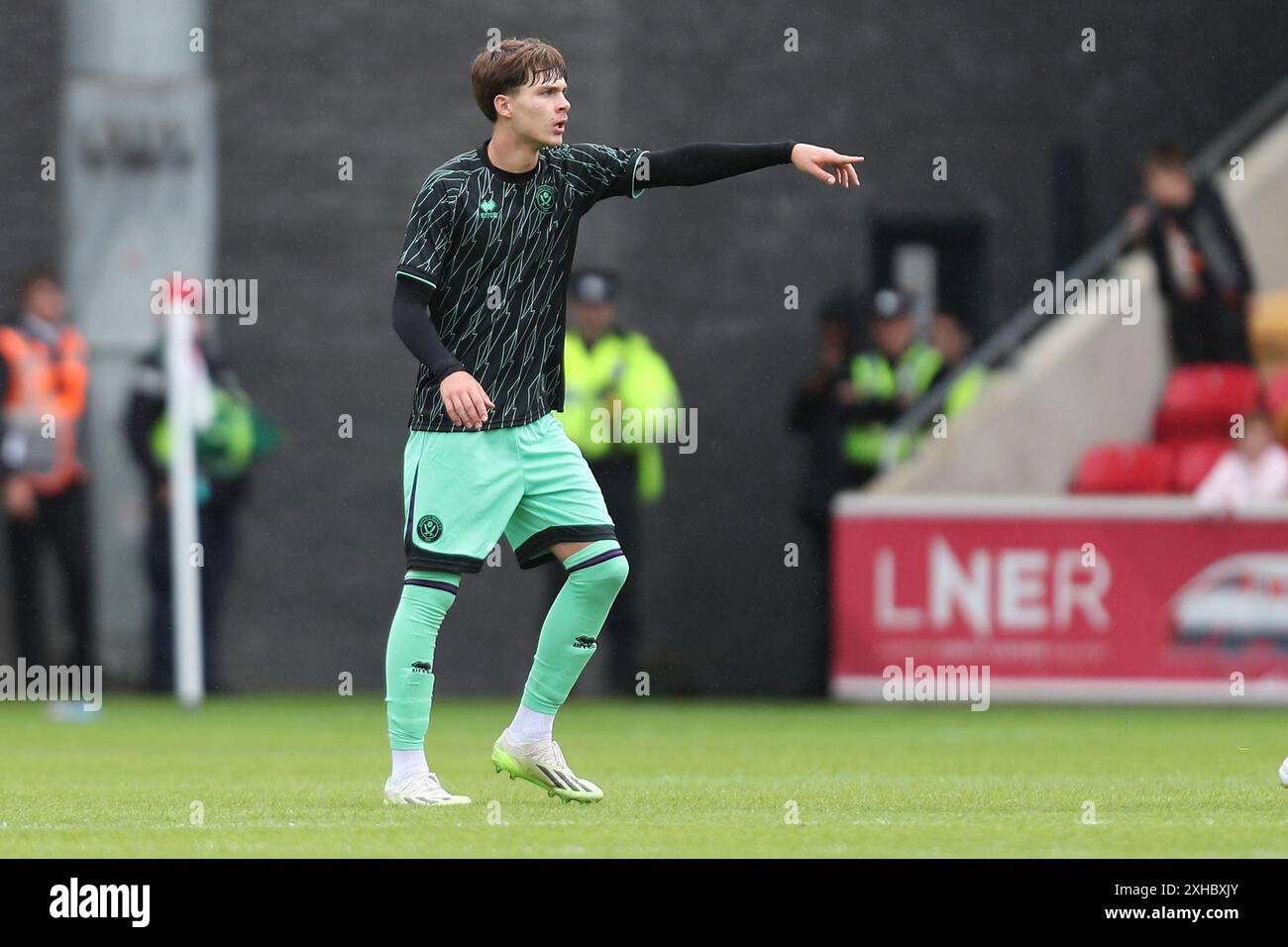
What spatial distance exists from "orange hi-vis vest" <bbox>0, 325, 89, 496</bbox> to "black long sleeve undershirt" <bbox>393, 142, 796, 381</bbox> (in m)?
7.85

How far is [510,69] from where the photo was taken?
757 cm

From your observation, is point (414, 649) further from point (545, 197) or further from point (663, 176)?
point (663, 176)

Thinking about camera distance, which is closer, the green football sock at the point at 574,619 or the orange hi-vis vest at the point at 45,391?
the green football sock at the point at 574,619

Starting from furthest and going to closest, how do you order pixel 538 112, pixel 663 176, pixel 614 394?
pixel 614 394 < pixel 663 176 < pixel 538 112

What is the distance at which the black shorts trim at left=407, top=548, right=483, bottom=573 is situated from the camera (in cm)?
756

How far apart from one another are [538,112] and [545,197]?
29 cm

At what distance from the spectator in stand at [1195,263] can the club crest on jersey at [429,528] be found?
9.46 m

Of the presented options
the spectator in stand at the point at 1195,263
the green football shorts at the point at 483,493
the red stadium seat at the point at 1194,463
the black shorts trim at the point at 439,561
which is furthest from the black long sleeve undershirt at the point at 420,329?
the spectator in stand at the point at 1195,263

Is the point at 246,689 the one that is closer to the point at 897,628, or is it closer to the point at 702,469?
the point at 702,469

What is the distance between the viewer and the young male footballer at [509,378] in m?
7.55

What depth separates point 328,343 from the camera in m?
16.0

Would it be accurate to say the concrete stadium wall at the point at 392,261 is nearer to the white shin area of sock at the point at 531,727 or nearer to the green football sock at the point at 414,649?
the white shin area of sock at the point at 531,727

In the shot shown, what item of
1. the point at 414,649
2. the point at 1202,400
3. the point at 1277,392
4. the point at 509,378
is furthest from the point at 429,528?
the point at 1277,392
